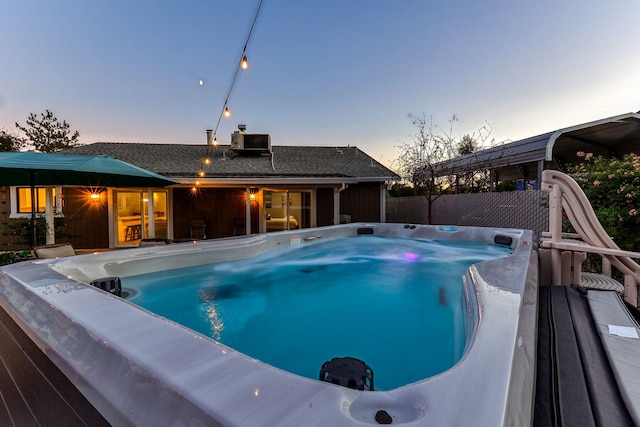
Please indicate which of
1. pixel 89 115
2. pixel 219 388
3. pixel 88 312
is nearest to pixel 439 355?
pixel 219 388

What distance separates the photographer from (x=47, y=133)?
725 inches

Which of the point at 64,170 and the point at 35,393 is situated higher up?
the point at 64,170

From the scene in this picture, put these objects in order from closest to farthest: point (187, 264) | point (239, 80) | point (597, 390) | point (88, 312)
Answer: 1. point (597, 390)
2. point (88, 312)
3. point (187, 264)
4. point (239, 80)

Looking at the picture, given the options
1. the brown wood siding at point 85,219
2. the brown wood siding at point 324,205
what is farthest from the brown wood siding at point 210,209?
the brown wood siding at point 324,205

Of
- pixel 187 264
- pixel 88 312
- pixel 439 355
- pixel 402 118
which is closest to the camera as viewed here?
pixel 88 312

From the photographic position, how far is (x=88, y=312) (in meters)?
1.27

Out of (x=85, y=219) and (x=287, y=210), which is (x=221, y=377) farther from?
(x=85, y=219)

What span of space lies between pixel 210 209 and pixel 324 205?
12.7 feet

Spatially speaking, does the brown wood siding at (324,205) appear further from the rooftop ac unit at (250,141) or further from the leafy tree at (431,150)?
the leafy tree at (431,150)

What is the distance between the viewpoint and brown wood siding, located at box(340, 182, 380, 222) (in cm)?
1059

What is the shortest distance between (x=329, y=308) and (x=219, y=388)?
8.81 feet

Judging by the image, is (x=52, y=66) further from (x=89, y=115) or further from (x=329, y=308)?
(x=329, y=308)

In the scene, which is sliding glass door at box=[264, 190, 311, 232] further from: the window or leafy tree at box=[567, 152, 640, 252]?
leafy tree at box=[567, 152, 640, 252]

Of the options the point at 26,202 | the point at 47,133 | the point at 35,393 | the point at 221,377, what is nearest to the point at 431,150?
the point at 221,377
